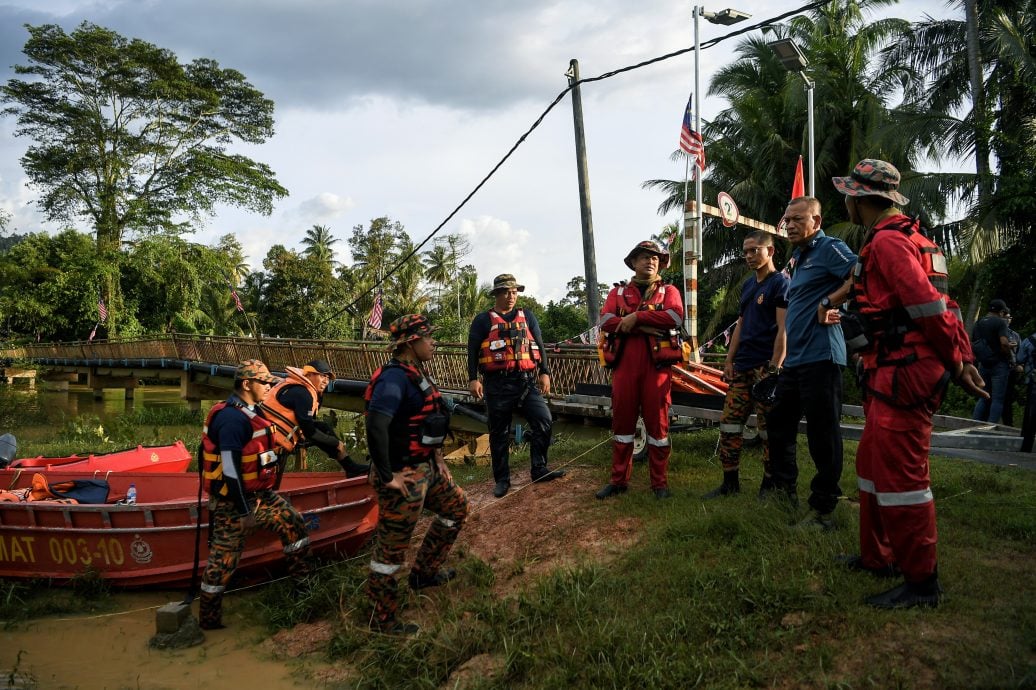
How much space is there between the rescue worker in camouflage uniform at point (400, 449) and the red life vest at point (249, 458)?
1420 mm

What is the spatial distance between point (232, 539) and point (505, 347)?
2.67 m

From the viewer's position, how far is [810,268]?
14.1 feet

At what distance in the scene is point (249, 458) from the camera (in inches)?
202

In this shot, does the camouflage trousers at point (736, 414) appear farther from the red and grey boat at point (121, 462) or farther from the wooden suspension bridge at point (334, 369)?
the red and grey boat at point (121, 462)

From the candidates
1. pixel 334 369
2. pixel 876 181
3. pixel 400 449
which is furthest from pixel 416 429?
pixel 334 369

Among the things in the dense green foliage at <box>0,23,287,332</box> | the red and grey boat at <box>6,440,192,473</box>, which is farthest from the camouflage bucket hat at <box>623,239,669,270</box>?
the dense green foliage at <box>0,23,287,332</box>

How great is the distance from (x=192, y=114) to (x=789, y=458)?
123 feet

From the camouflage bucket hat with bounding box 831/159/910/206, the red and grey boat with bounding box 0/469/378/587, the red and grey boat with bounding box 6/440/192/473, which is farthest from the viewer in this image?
the red and grey boat with bounding box 6/440/192/473

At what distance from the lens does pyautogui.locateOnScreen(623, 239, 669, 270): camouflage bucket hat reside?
5.60m

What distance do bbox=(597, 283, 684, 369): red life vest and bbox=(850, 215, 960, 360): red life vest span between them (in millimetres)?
1943

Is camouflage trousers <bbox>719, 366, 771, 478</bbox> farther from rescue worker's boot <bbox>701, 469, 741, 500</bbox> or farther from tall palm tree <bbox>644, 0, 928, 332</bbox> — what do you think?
tall palm tree <bbox>644, 0, 928, 332</bbox>

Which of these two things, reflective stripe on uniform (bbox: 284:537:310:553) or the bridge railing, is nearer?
reflective stripe on uniform (bbox: 284:537:310:553)

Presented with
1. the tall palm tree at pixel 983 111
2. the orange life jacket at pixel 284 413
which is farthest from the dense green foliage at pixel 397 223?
the orange life jacket at pixel 284 413

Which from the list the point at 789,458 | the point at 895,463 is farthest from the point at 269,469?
the point at 895,463
